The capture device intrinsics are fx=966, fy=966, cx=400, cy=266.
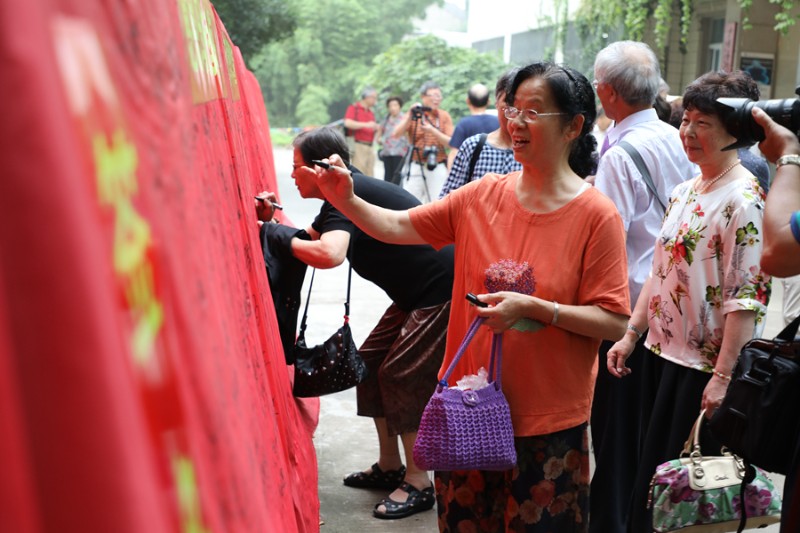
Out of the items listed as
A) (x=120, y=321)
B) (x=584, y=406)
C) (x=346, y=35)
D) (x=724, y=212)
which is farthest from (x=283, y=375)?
(x=346, y=35)

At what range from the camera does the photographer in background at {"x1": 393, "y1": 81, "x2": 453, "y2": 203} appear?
11164 mm

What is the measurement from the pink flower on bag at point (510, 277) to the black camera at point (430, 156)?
28.4ft

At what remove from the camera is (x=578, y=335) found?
2592mm

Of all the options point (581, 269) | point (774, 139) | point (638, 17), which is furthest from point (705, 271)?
point (638, 17)

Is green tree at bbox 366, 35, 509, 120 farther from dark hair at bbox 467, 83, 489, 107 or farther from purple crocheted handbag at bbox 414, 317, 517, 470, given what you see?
purple crocheted handbag at bbox 414, 317, 517, 470

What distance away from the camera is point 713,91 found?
2969 mm

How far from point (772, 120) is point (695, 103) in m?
0.89

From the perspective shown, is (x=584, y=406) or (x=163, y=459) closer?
(x=163, y=459)

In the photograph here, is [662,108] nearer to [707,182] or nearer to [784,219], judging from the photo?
[707,182]

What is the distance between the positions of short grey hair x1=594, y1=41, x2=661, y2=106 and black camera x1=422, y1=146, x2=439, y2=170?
741 cm

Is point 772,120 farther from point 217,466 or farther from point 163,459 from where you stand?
point 163,459

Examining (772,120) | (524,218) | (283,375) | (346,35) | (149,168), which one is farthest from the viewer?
(346,35)

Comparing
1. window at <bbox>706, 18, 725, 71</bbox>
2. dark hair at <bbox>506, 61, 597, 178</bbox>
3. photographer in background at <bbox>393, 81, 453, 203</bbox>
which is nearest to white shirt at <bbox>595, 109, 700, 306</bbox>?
dark hair at <bbox>506, 61, 597, 178</bbox>

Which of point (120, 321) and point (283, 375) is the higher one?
point (120, 321)
